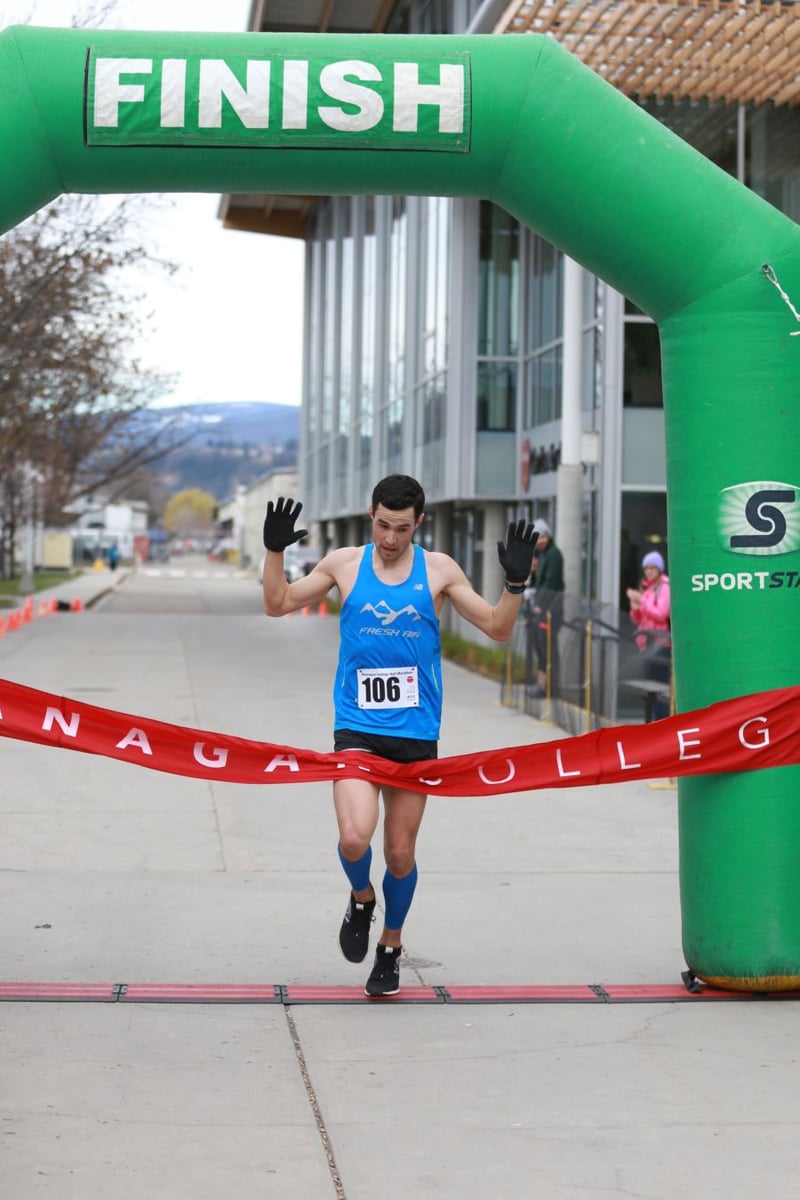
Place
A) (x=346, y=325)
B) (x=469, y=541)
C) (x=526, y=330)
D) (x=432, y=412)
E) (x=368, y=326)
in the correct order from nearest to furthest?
(x=526, y=330) < (x=469, y=541) < (x=432, y=412) < (x=368, y=326) < (x=346, y=325)

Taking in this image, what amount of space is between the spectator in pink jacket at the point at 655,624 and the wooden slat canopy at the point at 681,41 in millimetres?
5051

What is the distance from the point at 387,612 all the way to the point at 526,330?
68.8 feet

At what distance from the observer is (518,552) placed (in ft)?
19.1

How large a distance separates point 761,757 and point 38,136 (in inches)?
144

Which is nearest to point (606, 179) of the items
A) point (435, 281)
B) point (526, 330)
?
point (526, 330)

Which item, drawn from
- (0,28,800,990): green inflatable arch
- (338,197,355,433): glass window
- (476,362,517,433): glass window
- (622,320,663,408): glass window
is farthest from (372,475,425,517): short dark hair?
(338,197,355,433): glass window

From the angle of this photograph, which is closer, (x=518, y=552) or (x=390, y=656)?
(x=518, y=552)

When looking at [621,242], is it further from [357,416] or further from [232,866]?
[357,416]

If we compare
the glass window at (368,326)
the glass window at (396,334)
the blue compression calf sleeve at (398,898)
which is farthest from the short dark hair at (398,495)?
the glass window at (368,326)

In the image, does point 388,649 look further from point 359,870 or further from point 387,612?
point 359,870

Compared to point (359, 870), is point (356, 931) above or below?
below

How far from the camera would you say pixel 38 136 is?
20.0 feet

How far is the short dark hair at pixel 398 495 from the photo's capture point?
589 cm

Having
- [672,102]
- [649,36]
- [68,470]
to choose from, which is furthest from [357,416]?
[649,36]
